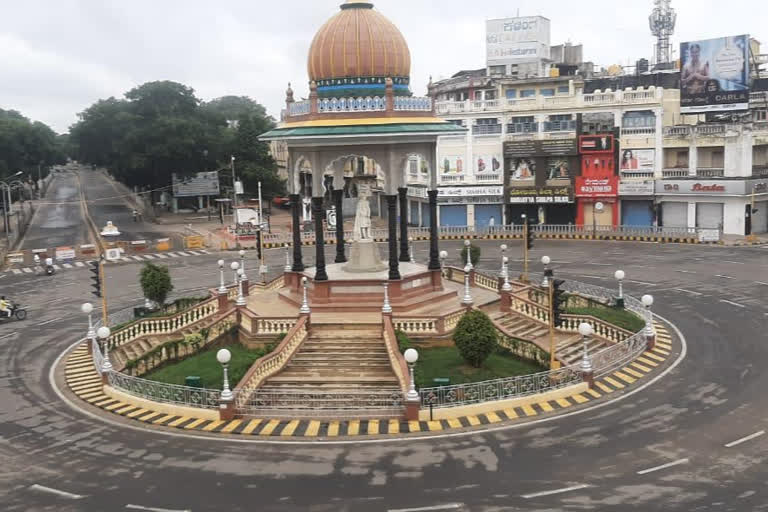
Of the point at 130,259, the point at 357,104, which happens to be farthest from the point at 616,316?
the point at 130,259

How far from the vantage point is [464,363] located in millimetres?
27719

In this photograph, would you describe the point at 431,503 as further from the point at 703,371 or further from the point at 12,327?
the point at 12,327

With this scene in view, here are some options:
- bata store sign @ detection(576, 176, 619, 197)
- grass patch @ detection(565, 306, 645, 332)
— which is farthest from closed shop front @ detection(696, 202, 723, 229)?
grass patch @ detection(565, 306, 645, 332)

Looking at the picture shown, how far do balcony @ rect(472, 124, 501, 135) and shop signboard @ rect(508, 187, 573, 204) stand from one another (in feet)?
18.7

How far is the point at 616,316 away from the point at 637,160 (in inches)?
1451

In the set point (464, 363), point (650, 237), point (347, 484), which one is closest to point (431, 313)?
point (464, 363)

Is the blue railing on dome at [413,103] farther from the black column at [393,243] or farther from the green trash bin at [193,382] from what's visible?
the green trash bin at [193,382]

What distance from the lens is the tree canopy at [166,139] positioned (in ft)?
297

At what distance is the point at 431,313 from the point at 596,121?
4279 centimetres

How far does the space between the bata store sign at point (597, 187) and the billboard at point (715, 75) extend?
9470 mm

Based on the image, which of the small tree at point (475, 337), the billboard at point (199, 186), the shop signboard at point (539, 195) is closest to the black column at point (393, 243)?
the small tree at point (475, 337)

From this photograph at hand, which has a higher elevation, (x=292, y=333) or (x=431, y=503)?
(x=292, y=333)

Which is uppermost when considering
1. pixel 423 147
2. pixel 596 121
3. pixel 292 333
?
pixel 596 121

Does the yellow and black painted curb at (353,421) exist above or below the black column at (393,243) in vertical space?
below
